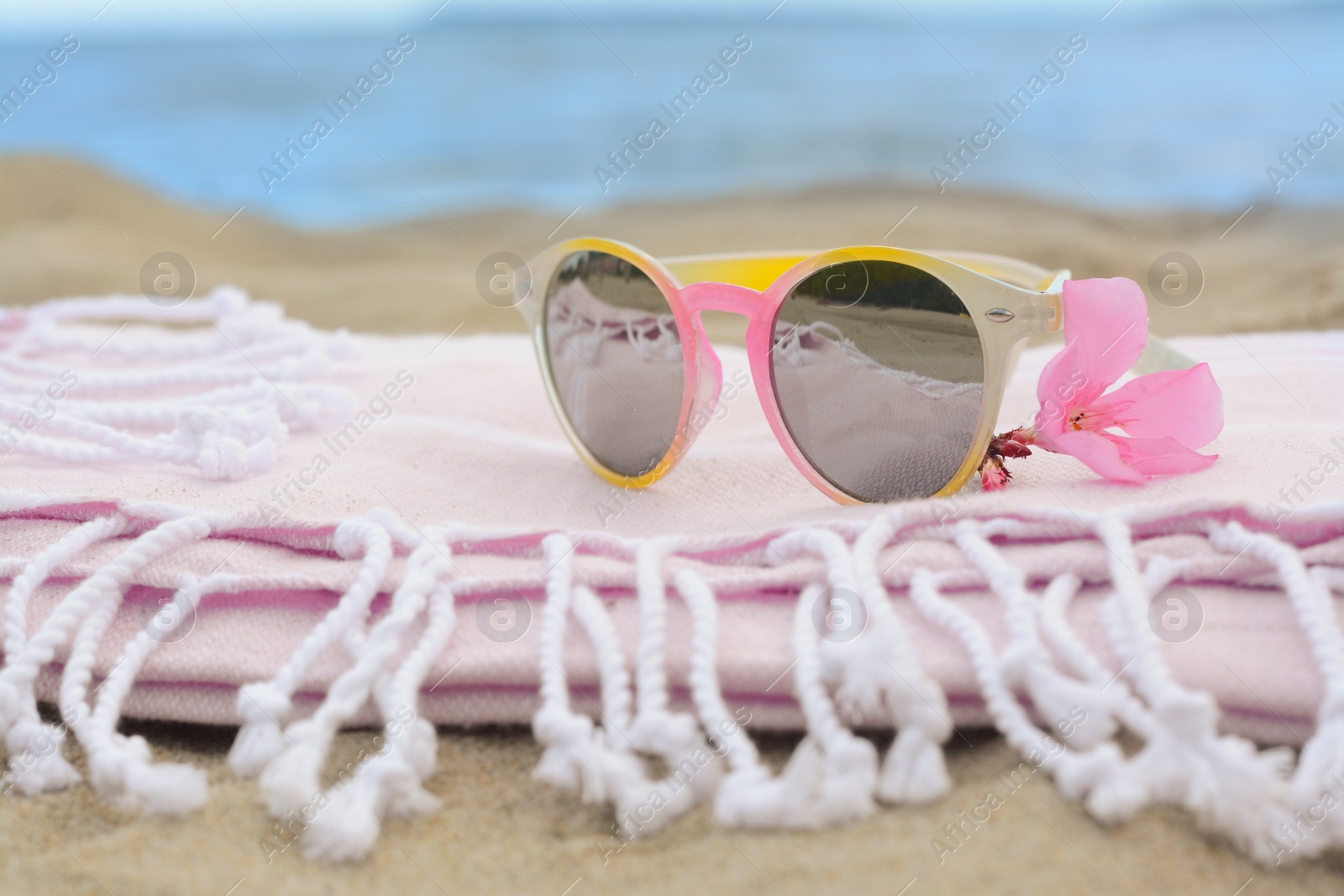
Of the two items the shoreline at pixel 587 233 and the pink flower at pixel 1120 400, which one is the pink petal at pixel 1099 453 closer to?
the pink flower at pixel 1120 400

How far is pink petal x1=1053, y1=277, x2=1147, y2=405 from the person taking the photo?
3.01 ft

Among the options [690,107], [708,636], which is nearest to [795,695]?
[708,636]

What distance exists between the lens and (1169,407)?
3.13 ft

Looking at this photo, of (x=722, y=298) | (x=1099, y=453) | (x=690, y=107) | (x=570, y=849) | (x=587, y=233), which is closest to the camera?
(x=570, y=849)

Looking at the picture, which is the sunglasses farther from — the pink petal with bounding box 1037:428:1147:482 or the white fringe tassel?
the white fringe tassel

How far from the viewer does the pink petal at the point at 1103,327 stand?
92 cm

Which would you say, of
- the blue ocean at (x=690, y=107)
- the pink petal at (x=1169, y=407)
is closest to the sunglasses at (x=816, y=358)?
the pink petal at (x=1169, y=407)

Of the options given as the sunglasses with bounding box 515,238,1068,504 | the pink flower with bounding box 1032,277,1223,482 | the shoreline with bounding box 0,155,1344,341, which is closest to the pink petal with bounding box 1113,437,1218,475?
the pink flower with bounding box 1032,277,1223,482

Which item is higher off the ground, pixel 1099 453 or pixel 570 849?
pixel 1099 453

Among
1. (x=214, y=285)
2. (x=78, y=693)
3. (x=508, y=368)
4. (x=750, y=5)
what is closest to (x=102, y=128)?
(x=214, y=285)

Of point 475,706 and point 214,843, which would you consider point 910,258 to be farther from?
point 214,843

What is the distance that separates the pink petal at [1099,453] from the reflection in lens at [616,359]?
1.27ft

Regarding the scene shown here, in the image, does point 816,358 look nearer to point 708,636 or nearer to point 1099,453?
point 1099,453

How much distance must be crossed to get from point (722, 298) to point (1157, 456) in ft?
1.47
